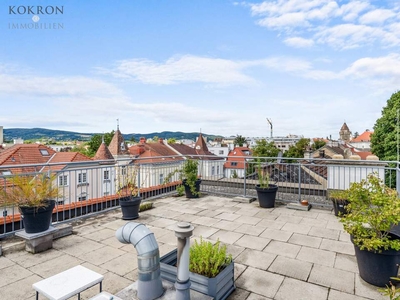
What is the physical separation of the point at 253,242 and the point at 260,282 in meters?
1.07

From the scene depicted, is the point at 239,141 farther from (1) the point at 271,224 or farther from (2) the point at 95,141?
(1) the point at 271,224

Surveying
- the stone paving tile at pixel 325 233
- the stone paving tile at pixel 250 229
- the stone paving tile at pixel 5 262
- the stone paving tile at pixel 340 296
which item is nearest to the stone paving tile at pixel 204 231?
the stone paving tile at pixel 250 229

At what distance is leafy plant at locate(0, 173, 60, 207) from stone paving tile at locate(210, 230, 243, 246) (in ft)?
8.34

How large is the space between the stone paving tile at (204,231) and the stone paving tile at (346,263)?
180cm

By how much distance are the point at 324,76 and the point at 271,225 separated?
28.9ft

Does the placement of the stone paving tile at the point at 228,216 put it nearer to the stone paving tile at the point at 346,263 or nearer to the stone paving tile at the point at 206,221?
the stone paving tile at the point at 206,221

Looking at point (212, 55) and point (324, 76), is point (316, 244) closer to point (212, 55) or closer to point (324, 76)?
point (212, 55)

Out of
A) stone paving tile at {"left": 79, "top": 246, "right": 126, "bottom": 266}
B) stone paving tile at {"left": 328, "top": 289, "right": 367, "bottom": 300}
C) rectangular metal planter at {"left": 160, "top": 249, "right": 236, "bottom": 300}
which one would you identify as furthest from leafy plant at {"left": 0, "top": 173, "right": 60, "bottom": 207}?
stone paving tile at {"left": 328, "top": 289, "right": 367, "bottom": 300}

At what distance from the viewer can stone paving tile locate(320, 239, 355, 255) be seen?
3246 millimetres

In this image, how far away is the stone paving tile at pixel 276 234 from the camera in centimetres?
371

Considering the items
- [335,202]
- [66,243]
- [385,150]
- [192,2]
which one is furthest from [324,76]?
[385,150]

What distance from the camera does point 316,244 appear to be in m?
3.49

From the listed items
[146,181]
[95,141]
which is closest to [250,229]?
[146,181]

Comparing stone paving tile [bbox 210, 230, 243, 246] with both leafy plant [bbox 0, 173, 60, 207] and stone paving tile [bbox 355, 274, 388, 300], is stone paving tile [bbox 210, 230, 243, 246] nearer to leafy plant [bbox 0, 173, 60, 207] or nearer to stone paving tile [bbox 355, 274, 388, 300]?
stone paving tile [bbox 355, 274, 388, 300]
